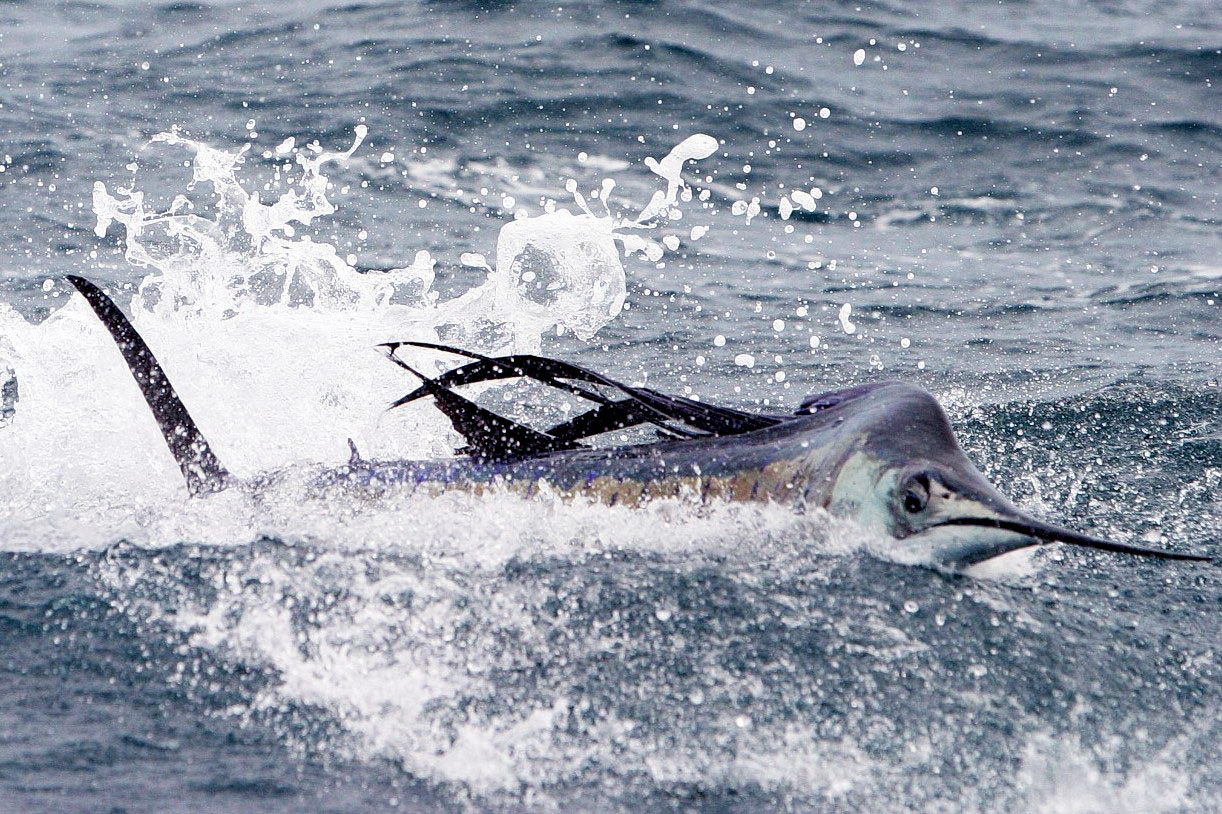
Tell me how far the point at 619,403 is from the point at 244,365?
233 cm

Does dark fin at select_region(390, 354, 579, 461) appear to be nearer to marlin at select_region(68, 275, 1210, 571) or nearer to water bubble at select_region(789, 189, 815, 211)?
marlin at select_region(68, 275, 1210, 571)

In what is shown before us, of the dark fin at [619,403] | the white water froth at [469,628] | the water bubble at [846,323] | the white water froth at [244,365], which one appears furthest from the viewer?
the water bubble at [846,323]

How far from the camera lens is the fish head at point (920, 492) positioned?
3613 millimetres

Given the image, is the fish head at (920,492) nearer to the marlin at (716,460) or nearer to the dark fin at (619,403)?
the marlin at (716,460)

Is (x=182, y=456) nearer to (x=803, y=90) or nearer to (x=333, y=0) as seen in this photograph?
(x=803, y=90)

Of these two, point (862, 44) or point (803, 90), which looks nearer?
point (803, 90)

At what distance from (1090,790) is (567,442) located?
1818 millimetres

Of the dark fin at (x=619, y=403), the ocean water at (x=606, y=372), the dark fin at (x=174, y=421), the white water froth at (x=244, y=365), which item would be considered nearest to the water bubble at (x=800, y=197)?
the ocean water at (x=606, y=372)

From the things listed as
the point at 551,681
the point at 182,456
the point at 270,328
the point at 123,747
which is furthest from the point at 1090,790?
the point at 270,328

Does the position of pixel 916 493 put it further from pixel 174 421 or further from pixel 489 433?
pixel 174 421

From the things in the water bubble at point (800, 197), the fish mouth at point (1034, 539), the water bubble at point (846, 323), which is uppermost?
the fish mouth at point (1034, 539)

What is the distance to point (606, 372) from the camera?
274 inches

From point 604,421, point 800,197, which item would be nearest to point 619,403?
point 604,421

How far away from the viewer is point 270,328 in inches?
241
